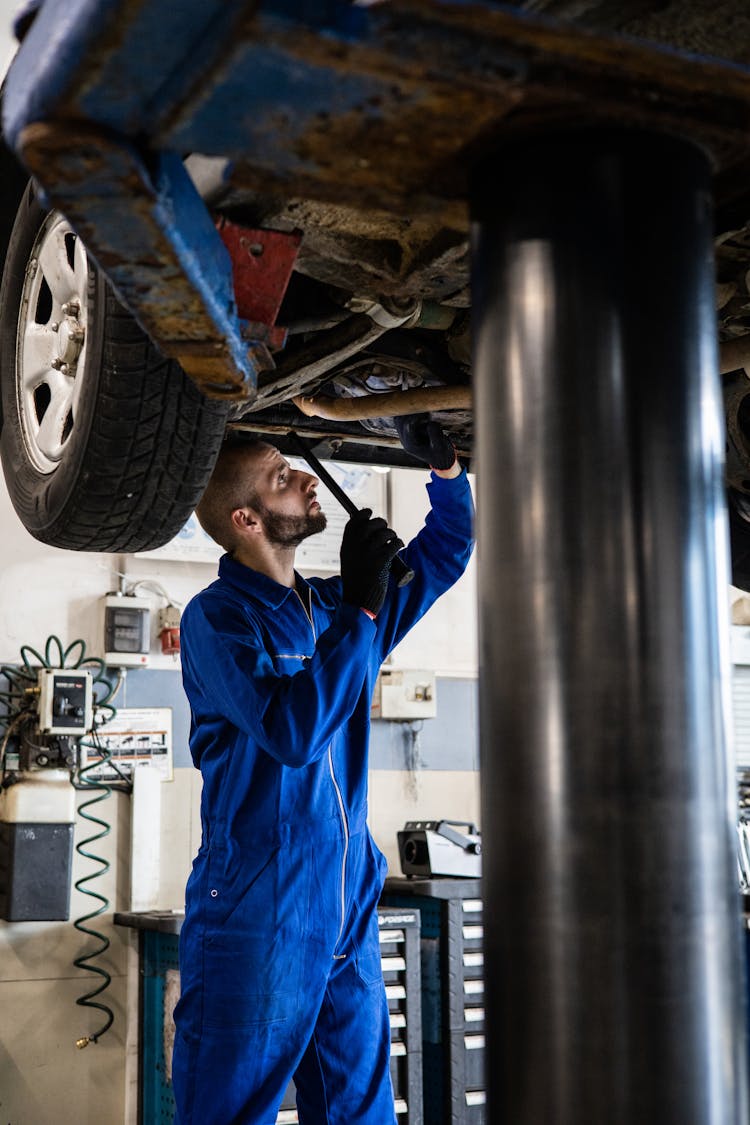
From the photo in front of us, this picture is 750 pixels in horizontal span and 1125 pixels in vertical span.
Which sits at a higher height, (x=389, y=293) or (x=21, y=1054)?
(x=389, y=293)

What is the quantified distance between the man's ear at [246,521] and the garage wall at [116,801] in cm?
199

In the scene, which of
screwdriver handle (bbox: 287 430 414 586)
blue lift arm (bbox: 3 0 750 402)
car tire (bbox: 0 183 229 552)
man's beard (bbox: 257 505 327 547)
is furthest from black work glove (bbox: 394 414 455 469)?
blue lift arm (bbox: 3 0 750 402)

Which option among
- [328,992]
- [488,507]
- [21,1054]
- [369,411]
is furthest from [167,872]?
[488,507]

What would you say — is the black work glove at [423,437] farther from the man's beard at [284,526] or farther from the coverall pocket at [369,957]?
the coverall pocket at [369,957]

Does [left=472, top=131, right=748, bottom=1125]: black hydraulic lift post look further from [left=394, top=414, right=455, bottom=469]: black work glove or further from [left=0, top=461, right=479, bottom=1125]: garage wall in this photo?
[left=0, top=461, right=479, bottom=1125]: garage wall

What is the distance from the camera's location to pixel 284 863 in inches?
74.9

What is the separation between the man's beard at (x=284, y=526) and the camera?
7.48ft

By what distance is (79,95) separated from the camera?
733 millimetres

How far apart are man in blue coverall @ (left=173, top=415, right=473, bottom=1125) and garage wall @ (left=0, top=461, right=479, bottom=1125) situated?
206cm

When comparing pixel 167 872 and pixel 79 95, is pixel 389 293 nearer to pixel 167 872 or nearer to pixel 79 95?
pixel 79 95

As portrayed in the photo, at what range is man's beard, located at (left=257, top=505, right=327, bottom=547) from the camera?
7.48 feet

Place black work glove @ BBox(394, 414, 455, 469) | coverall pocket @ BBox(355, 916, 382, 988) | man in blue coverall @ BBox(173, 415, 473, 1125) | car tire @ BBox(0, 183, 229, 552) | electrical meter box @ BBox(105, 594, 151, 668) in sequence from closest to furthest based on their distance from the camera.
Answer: car tire @ BBox(0, 183, 229, 552)
man in blue coverall @ BBox(173, 415, 473, 1125)
coverall pocket @ BBox(355, 916, 382, 988)
black work glove @ BBox(394, 414, 455, 469)
electrical meter box @ BBox(105, 594, 151, 668)

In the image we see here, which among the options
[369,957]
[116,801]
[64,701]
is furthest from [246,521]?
[116,801]

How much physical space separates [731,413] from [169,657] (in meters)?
2.67
